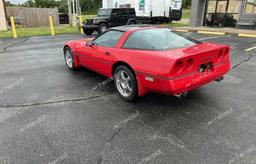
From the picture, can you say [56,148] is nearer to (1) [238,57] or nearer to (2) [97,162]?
(2) [97,162]

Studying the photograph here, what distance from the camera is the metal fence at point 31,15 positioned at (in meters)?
22.6

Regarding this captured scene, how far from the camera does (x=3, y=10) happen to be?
18422 mm

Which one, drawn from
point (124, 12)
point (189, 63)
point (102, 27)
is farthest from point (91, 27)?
point (189, 63)

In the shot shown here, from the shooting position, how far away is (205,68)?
12.0 feet

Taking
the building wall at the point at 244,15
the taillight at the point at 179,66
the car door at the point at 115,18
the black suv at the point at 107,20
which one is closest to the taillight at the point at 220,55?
the taillight at the point at 179,66

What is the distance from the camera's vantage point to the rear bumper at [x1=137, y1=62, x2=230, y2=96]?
3236 mm

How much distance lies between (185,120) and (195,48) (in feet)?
4.17

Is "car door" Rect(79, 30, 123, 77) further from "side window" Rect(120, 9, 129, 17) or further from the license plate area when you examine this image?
"side window" Rect(120, 9, 129, 17)

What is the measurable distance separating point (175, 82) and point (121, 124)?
3.44 ft

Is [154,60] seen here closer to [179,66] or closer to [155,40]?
[179,66]

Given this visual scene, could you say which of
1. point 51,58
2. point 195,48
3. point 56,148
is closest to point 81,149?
point 56,148

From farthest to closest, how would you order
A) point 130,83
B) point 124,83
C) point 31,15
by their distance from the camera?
point 31,15 < point 124,83 < point 130,83

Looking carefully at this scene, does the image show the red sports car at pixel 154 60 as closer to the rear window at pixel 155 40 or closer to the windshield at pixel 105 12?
the rear window at pixel 155 40

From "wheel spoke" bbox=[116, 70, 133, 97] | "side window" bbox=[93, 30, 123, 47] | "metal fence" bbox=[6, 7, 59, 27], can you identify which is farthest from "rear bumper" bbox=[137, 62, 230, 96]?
"metal fence" bbox=[6, 7, 59, 27]
